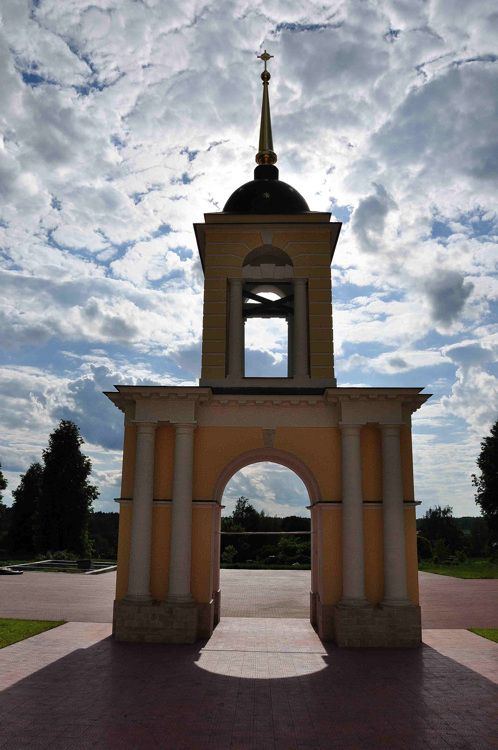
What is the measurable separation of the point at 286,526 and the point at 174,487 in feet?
132

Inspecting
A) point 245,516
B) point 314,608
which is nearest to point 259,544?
point 245,516

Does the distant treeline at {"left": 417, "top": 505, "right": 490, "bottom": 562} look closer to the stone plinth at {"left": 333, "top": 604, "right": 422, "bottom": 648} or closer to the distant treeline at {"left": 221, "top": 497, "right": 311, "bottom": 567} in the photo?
the distant treeline at {"left": 221, "top": 497, "right": 311, "bottom": 567}

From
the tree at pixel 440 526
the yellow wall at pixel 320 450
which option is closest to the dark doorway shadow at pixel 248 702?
the yellow wall at pixel 320 450

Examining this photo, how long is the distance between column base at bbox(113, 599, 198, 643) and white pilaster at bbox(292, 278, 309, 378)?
7.43 m

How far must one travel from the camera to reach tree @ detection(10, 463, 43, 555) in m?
52.6

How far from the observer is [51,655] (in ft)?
41.8

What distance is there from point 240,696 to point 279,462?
7.94 meters

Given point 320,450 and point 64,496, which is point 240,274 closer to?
point 320,450

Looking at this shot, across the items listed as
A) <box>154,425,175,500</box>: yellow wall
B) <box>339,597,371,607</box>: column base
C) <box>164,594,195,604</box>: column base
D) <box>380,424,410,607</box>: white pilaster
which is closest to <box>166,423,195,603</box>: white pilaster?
<box>164,594,195,604</box>: column base

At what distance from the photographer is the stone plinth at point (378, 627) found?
14.1m

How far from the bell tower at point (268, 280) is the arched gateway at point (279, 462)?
0.07m

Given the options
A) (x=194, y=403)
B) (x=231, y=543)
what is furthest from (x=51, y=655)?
(x=231, y=543)

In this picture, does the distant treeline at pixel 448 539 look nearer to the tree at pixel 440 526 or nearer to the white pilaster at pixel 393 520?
the tree at pixel 440 526

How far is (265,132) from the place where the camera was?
69.5ft
